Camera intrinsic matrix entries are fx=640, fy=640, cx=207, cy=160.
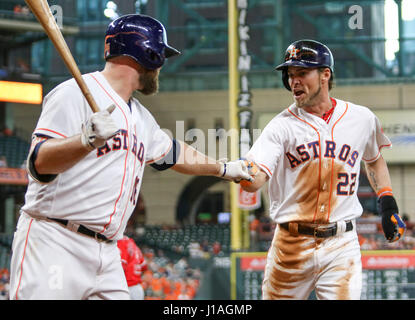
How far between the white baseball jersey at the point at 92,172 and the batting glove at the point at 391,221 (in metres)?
1.69

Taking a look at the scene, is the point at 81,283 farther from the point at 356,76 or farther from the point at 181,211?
the point at 181,211

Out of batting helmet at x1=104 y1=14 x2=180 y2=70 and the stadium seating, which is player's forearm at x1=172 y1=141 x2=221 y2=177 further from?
the stadium seating

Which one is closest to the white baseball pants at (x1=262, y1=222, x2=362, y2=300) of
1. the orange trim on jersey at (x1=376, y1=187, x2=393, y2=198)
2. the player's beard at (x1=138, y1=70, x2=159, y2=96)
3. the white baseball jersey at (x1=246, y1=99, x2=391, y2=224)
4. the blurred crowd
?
the white baseball jersey at (x1=246, y1=99, x2=391, y2=224)

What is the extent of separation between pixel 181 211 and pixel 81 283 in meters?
17.1

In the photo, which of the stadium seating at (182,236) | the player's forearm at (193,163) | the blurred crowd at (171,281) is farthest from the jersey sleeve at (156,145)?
the stadium seating at (182,236)

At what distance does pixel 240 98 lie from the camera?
8406 mm

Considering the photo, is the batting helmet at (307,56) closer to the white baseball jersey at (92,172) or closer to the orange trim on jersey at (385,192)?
the orange trim on jersey at (385,192)

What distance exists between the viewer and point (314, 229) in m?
3.71

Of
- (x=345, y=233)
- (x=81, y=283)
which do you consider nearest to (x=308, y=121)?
(x=345, y=233)

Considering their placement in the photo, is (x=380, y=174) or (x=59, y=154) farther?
(x=380, y=174)

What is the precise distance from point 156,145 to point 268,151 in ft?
2.53

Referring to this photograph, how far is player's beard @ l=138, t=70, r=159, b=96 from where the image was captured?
294 cm

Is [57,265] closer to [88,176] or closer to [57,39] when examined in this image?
[88,176]

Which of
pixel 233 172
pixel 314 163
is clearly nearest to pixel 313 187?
A: pixel 314 163
